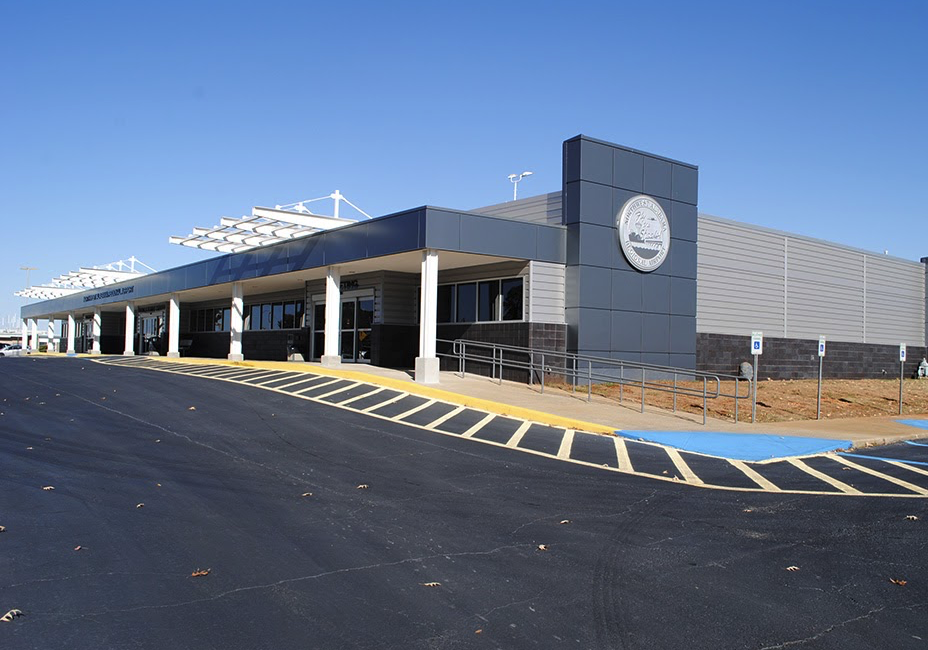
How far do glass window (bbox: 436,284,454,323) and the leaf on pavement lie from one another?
19482mm

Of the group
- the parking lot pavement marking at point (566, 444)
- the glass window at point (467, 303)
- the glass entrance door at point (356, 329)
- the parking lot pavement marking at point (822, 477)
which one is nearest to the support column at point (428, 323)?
the glass window at point (467, 303)

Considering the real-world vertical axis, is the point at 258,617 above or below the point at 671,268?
below

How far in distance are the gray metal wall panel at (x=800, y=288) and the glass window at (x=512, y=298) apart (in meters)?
7.37

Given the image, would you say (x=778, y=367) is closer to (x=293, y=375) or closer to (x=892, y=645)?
(x=293, y=375)

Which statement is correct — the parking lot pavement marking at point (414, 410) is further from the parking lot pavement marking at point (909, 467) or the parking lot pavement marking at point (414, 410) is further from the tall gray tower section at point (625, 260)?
the parking lot pavement marking at point (909, 467)

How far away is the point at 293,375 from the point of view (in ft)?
69.4

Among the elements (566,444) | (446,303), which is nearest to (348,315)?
(446,303)

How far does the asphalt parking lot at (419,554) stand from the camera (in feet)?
15.1

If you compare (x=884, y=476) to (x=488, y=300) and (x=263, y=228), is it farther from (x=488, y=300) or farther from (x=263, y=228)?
(x=263, y=228)

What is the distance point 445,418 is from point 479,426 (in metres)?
0.99

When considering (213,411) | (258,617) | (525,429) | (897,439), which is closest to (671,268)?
(897,439)

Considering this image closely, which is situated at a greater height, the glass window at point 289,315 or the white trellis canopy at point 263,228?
the white trellis canopy at point 263,228

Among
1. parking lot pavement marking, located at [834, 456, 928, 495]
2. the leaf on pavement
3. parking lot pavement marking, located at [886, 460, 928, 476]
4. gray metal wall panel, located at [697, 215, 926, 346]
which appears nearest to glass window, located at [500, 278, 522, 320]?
gray metal wall panel, located at [697, 215, 926, 346]

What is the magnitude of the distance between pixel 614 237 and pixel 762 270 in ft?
29.7
